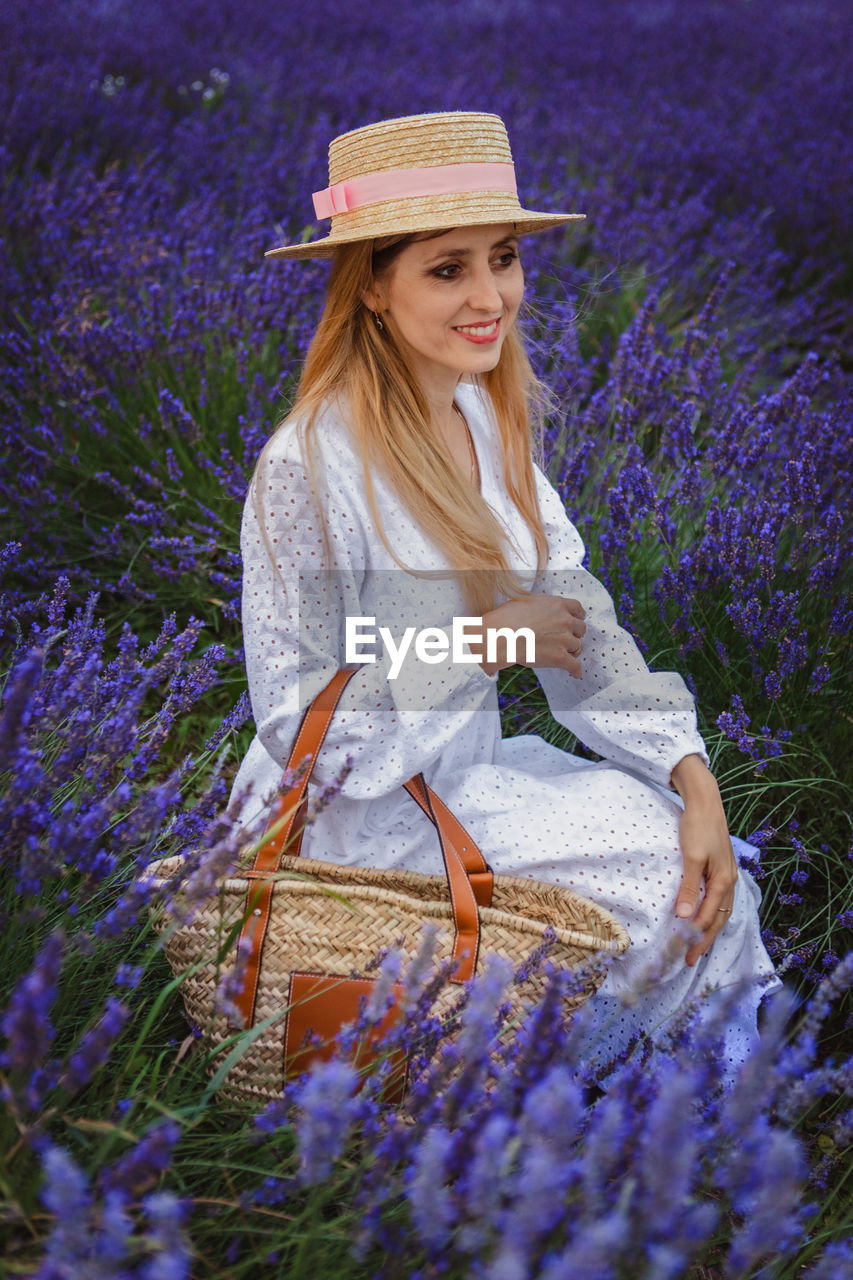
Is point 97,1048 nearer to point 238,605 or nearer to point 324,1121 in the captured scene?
point 324,1121

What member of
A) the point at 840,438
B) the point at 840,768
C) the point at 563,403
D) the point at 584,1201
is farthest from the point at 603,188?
the point at 584,1201

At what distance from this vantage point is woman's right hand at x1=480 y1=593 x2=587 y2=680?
158 centimetres

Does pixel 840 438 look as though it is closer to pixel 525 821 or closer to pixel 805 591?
pixel 805 591

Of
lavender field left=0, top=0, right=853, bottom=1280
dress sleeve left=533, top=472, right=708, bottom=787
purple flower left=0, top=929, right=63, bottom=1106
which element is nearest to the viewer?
purple flower left=0, top=929, right=63, bottom=1106

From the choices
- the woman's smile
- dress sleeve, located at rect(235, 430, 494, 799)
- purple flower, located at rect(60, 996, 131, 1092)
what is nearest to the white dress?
dress sleeve, located at rect(235, 430, 494, 799)

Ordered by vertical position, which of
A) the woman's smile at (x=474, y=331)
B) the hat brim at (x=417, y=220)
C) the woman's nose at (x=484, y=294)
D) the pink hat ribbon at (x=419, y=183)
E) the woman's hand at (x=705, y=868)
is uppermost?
the pink hat ribbon at (x=419, y=183)

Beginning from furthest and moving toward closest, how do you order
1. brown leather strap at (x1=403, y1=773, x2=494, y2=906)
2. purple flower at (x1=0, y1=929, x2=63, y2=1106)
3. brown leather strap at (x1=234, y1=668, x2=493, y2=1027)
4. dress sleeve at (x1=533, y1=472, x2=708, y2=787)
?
1. dress sleeve at (x1=533, y1=472, x2=708, y2=787)
2. brown leather strap at (x1=403, y1=773, x2=494, y2=906)
3. brown leather strap at (x1=234, y1=668, x2=493, y2=1027)
4. purple flower at (x1=0, y1=929, x2=63, y2=1106)

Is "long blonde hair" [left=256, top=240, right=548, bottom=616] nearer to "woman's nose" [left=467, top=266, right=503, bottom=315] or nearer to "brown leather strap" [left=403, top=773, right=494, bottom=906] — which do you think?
"woman's nose" [left=467, top=266, right=503, bottom=315]

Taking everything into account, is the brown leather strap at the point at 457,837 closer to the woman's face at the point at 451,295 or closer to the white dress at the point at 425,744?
the white dress at the point at 425,744

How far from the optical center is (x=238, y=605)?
2365 millimetres

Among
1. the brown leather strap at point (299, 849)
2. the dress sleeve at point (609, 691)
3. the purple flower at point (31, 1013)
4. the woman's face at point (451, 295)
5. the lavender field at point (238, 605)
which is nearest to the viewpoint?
the purple flower at point (31, 1013)

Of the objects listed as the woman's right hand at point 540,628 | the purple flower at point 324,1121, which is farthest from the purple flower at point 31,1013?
the woman's right hand at point 540,628

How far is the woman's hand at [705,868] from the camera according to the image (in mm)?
1527

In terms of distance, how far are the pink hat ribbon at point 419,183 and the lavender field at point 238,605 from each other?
56 centimetres
